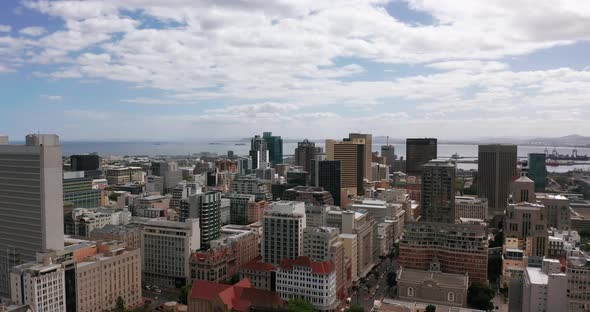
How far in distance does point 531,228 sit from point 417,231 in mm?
13902

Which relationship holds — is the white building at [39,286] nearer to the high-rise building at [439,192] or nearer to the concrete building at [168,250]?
the concrete building at [168,250]

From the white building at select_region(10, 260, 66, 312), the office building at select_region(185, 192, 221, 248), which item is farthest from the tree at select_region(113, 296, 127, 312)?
the office building at select_region(185, 192, 221, 248)

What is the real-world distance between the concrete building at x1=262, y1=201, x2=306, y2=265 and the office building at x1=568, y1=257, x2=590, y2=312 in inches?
768

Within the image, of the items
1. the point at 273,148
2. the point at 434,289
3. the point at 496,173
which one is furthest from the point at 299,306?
the point at 273,148

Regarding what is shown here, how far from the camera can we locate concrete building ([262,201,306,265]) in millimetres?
39375

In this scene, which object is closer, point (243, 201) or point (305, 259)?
point (305, 259)

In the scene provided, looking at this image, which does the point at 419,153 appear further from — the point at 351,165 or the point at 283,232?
the point at 283,232

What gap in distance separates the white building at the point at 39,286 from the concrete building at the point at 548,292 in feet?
101

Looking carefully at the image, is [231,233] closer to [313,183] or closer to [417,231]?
[417,231]

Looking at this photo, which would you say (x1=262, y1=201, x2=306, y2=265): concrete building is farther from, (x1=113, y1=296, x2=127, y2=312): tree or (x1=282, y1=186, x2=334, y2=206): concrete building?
(x1=282, y1=186, x2=334, y2=206): concrete building

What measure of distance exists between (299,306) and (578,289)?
60.5 feet

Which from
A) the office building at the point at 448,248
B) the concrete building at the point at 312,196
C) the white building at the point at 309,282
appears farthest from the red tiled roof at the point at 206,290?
the concrete building at the point at 312,196

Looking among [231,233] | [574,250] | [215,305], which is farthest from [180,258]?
[574,250]

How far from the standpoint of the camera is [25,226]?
35219mm
